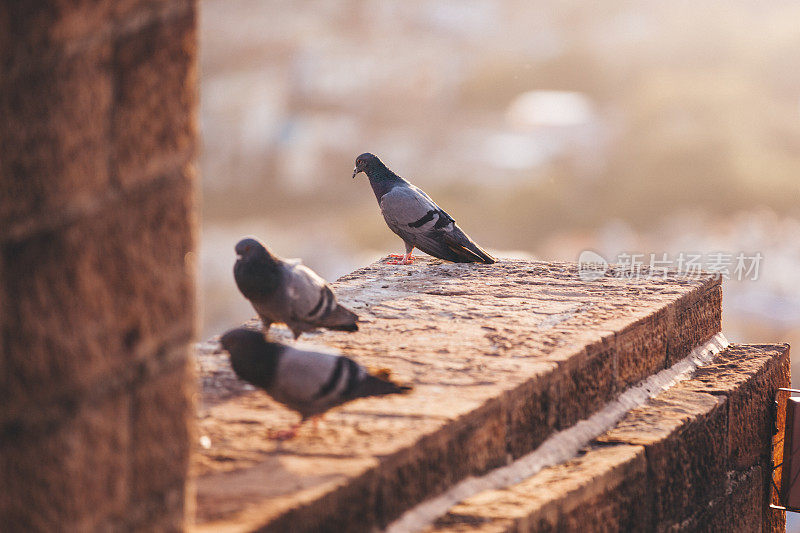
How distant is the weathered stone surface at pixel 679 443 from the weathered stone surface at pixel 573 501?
14cm

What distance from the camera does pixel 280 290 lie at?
4.11 meters

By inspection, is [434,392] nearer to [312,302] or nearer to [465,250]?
[312,302]

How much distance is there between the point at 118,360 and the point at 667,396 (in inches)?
134

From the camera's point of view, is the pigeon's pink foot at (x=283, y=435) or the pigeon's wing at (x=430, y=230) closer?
the pigeon's pink foot at (x=283, y=435)

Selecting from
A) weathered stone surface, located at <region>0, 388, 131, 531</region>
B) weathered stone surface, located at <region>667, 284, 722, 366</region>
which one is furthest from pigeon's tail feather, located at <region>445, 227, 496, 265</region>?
weathered stone surface, located at <region>0, 388, 131, 531</region>

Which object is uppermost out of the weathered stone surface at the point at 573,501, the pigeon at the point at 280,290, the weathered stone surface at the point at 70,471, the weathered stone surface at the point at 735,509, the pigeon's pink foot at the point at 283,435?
the pigeon at the point at 280,290

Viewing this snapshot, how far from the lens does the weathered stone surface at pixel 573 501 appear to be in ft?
10.4

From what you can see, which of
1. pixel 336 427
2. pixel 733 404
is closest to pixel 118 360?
pixel 336 427

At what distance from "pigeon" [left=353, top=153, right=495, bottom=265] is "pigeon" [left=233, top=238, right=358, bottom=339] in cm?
251

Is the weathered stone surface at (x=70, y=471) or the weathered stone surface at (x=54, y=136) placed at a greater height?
the weathered stone surface at (x=54, y=136)

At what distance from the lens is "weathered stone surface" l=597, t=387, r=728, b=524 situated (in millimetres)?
4102

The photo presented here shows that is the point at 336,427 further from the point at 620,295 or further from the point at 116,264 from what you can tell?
the point at 620,295

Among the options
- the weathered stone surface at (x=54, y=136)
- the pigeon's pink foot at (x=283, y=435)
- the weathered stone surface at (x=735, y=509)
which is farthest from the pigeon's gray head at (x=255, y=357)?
the weathered stone surface at (x=735, y=509)

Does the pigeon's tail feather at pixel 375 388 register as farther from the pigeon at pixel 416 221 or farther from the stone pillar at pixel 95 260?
the pigeon at pixel 416 221
